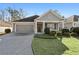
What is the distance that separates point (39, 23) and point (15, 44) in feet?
5.24

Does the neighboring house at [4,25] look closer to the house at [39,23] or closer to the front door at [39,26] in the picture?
the house at [39,23]

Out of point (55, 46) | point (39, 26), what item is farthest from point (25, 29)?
point (55, 46)

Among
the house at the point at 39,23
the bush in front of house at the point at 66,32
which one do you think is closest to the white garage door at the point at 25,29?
the house at the point at 39,23

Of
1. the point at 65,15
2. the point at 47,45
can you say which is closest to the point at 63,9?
the point at 65,15

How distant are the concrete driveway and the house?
1.02 ft

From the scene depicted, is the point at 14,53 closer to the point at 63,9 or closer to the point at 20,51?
the point at 20,51

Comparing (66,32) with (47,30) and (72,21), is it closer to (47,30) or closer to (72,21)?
(72,21)

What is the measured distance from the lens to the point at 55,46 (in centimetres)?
1240

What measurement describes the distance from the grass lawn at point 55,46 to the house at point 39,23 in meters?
0.53

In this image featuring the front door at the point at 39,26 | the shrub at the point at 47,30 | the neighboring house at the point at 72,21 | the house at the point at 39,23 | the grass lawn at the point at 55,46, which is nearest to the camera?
the grass lawn at the point at 55,46

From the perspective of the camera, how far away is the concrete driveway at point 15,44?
12171mm
